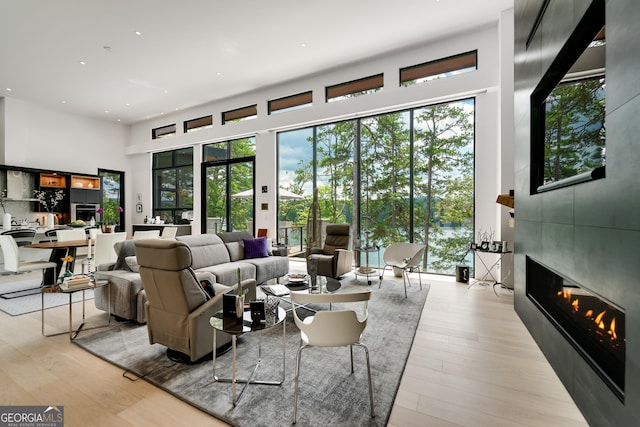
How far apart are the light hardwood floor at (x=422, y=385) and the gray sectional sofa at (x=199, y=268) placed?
0.56 m

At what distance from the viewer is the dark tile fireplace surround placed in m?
1.45

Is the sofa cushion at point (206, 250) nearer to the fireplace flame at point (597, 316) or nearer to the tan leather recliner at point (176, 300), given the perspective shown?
the tan leather recliner at point (176, 300)

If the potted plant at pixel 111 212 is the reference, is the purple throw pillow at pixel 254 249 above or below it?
below

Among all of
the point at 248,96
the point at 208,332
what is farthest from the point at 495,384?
the point at 248,96

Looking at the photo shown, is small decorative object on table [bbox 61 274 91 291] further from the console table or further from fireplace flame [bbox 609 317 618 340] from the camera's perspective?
the console table

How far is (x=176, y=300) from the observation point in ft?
7.87

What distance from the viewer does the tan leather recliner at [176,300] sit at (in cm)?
232

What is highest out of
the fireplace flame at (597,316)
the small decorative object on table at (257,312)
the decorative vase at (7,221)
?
the decorative vase at (7,221)

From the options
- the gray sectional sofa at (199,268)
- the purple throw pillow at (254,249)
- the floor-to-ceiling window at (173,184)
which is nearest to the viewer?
the gray sectional sofa at (199,268)

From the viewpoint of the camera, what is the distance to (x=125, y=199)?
1047cm

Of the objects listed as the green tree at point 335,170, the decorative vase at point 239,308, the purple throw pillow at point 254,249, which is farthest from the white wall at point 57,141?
the decorative vase at point 239,308

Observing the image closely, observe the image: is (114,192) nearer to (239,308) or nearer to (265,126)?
(265,126)

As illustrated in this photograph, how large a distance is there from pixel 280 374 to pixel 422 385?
3.59 ft

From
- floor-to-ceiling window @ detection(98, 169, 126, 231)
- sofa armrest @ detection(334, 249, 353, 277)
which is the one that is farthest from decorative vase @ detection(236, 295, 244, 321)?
floor-to-ceiling window @ detection(98, 169, 126, 231)
